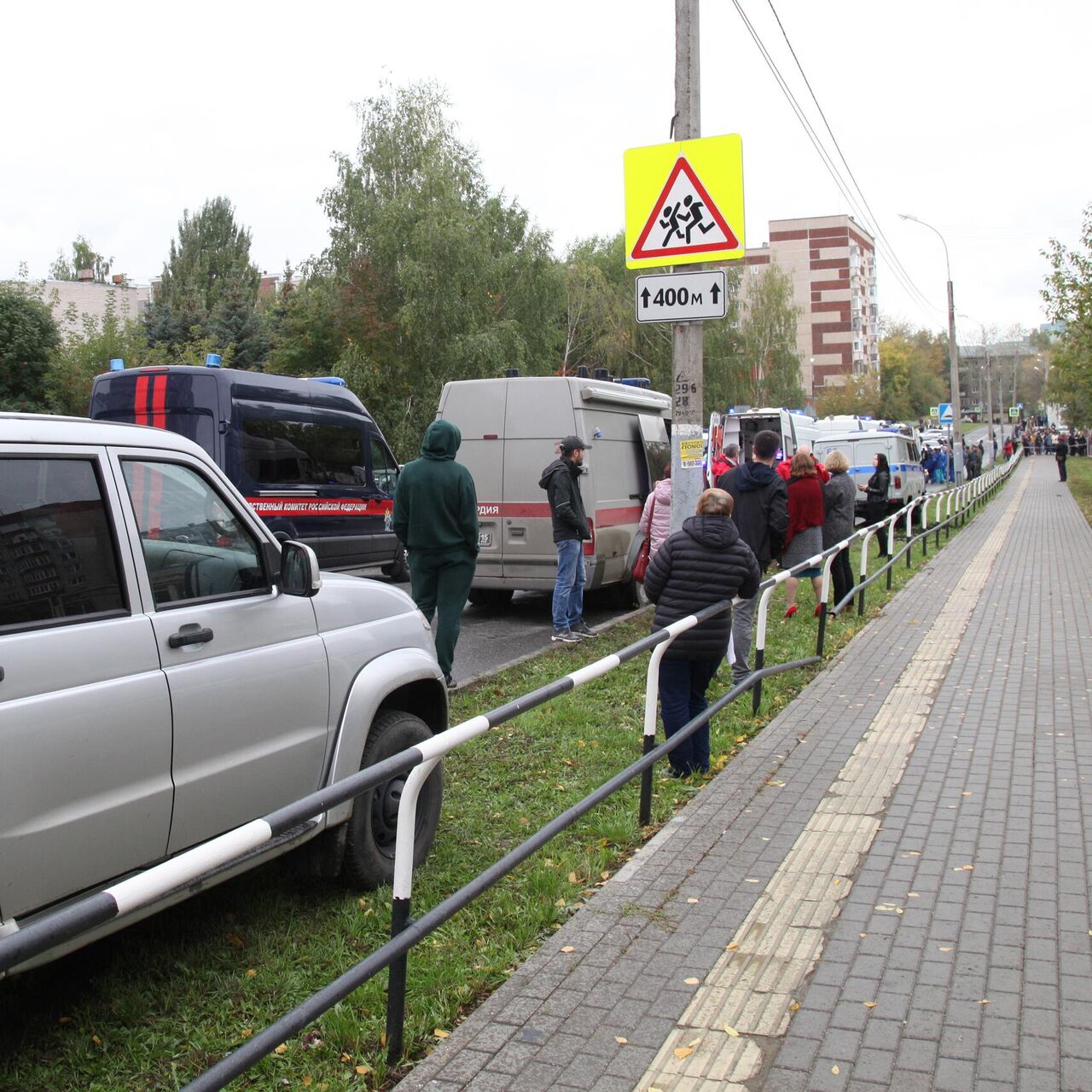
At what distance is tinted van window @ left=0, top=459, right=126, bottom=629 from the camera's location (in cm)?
306

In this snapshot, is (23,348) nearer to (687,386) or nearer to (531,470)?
(531,470)

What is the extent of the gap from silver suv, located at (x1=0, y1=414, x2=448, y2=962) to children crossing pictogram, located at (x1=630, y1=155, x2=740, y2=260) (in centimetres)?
444

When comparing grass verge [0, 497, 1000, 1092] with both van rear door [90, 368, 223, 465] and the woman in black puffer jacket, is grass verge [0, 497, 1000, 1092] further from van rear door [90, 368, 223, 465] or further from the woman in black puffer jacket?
van rear door [90, 368, 223, 465]

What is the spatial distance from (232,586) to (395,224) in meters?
34.6

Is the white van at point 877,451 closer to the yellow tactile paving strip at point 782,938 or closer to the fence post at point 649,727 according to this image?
the yellow tactile paving strip at point 782,938

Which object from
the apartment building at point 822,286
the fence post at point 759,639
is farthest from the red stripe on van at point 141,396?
the apartment building at point 822,286

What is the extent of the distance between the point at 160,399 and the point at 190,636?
32.3ft

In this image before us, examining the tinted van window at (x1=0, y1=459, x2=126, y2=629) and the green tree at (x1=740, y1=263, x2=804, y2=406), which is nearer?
the tinted van window at (x1=0, y1=459, x2=126, y2=629)

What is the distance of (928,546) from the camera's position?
71.6 ft

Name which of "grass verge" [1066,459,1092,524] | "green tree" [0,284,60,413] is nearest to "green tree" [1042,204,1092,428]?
"grass verge" [1066,459,1092,524]

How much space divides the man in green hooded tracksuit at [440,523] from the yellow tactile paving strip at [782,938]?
288 cm

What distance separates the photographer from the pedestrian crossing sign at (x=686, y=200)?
801 centimetres

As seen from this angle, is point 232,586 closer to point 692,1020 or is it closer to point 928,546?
point 692,1020

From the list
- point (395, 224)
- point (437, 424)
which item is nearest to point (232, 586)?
point (437, 424)
